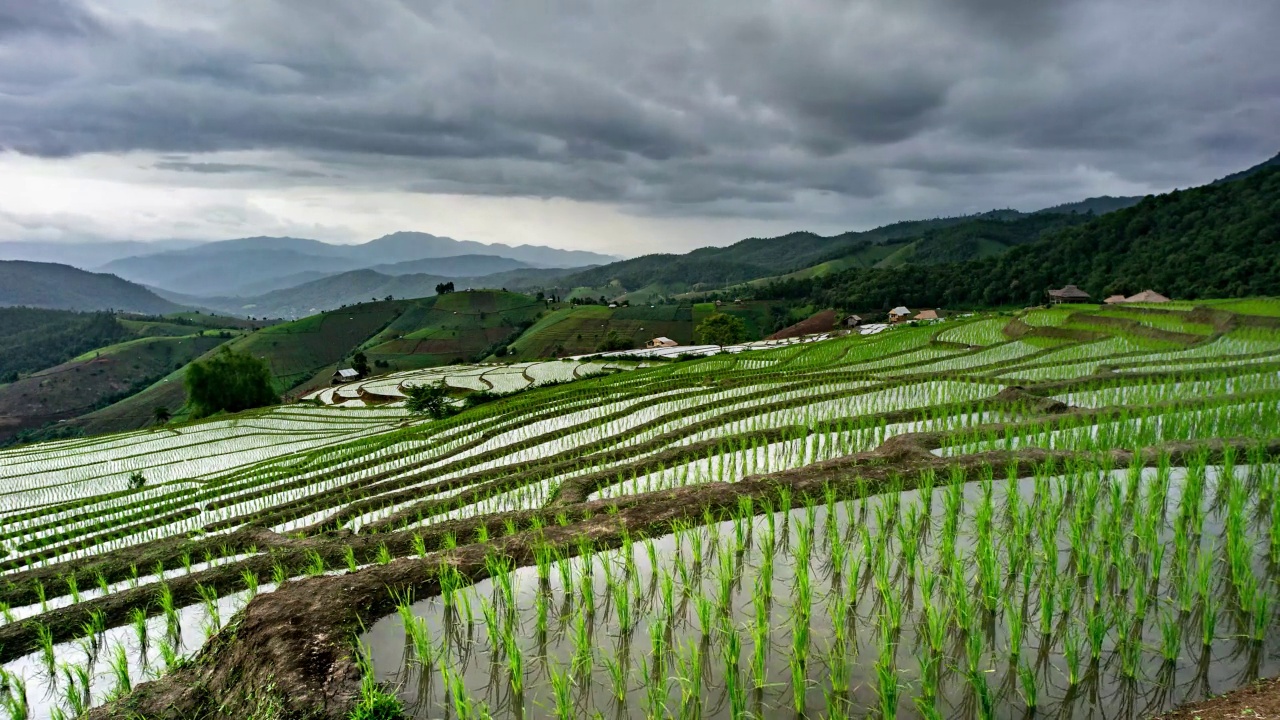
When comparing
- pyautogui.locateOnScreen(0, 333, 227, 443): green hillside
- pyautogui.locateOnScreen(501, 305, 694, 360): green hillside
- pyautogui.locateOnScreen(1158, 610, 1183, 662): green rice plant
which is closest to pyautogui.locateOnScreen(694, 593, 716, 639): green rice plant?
pyautogui.locateOnScreen(1158, 610, 1183, 662): green rice plant

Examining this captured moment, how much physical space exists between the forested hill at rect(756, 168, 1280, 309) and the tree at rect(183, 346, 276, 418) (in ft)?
329

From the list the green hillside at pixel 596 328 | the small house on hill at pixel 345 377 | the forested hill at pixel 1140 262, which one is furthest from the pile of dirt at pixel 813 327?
the small house on hill at pixel 345 377

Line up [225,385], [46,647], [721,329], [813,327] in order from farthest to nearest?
[813,327], [721,329], [225,385], [46,647]

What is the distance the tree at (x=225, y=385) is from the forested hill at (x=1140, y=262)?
329 feet

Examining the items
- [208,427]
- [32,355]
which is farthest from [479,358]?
[32,355]

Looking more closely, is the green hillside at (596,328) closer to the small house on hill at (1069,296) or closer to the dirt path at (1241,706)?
the small house on hill at (1069,296)

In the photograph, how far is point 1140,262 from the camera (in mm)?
90875

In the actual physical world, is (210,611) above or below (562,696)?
below

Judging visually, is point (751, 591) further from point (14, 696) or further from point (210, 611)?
point (14, 696)

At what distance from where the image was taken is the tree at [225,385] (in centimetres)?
6131

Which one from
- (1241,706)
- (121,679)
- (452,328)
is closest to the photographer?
(1241,706)

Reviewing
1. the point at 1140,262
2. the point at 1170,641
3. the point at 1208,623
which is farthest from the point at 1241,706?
the point at 1140,262

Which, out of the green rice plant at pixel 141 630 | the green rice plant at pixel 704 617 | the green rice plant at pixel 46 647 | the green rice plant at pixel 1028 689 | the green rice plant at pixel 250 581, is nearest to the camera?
the green rice plant at pixel 1028 689

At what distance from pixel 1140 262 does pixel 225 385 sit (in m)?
130
